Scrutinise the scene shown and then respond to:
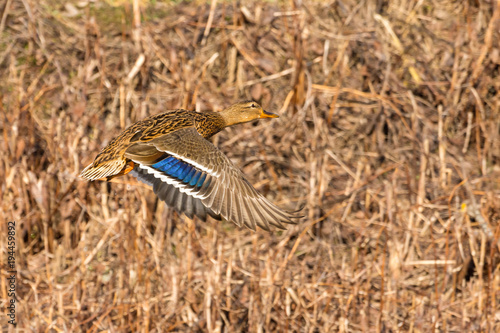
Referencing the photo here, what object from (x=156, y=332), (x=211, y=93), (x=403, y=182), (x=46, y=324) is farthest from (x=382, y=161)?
(x=46, y=324)

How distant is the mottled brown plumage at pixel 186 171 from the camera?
446 cm

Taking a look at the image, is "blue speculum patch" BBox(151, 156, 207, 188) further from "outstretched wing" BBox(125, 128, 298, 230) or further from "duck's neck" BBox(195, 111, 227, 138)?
"duck's neck" BBox(195, 111, 227, 138)

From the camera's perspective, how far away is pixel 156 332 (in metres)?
5.48

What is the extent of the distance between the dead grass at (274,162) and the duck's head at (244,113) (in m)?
0.90

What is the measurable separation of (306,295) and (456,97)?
285 cm

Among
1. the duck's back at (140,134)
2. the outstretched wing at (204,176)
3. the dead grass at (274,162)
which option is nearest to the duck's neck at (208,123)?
the duck's back at (140,134)

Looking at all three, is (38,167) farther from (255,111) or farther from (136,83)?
(255,111)

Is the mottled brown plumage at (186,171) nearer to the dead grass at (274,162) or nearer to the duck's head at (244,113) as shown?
the duck's head at (244,113)

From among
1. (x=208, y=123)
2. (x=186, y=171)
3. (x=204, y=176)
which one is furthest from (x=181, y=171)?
(x=208, y=123)

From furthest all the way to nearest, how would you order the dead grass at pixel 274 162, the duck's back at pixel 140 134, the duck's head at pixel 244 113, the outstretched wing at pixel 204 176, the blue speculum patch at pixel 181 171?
1. the dead grass at pixel 274 162
2. the duck's head at pixel 244 113
3. the duck's back at pixel 140 134
4. the blue speculum patch at pixel 181 171
5. the outstretched wing at pixel 204 176

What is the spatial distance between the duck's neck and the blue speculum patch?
453mm

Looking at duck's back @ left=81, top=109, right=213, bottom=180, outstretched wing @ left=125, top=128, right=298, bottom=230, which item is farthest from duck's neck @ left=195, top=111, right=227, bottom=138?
outstretched wing @ left=125, top=128, right=298, bottom=230

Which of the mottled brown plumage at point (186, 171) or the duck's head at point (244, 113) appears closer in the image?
the mottled brown plumage at point (186, 171)

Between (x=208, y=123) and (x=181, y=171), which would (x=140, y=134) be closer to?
(x=181, y=171)
